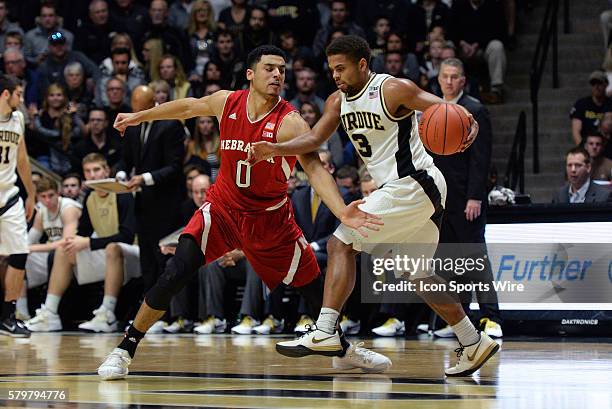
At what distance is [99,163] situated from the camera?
10938mm

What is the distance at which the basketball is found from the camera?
5723 millimetres

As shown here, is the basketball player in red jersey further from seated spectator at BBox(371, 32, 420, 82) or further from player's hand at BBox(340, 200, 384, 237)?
seated spectator at BBox(371, 32, 420, 82)

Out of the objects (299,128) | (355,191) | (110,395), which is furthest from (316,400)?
(355,191)

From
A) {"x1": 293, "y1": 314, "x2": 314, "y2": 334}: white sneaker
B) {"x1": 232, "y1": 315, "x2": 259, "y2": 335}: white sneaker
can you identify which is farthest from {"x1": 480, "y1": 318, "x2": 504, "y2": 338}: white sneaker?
{"x1": 232, "y1": 315, "x2": 259, "y2": 335}: white sneaker

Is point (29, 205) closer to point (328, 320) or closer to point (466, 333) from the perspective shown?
point (328, 320)

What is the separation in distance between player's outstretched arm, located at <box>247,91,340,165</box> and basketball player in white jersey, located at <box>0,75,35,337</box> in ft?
12.4

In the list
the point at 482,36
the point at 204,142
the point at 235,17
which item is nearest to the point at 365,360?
the point at 204,142

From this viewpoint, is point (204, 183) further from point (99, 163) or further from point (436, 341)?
point (436, 341)

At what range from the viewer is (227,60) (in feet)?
43.6

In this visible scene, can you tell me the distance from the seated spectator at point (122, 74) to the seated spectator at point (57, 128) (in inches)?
A: 23.1

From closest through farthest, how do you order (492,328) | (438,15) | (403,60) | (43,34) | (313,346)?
(313,346), (492,328), (403,60), (438,15), (43,34)

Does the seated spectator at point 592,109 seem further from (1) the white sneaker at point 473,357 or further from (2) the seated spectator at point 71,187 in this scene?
(1) the white sneaker at point 473,357

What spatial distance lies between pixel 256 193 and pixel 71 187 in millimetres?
5863

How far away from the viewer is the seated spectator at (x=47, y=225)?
1120 cm
